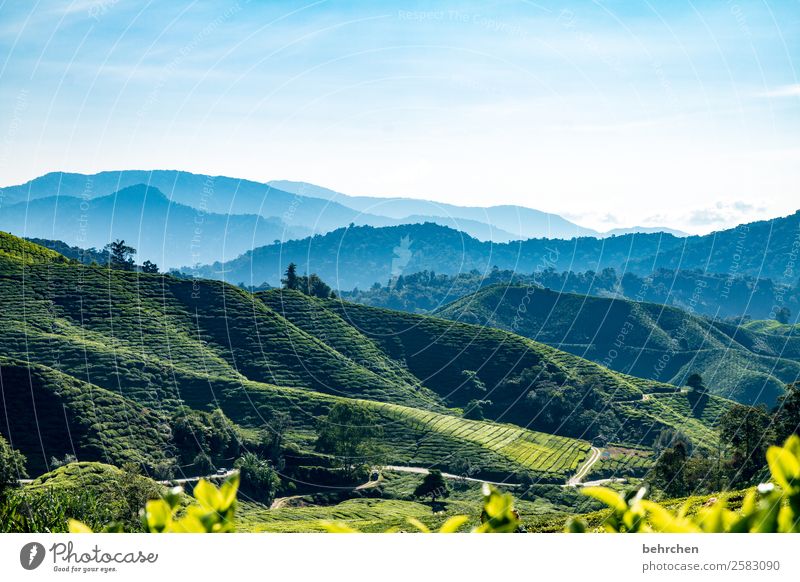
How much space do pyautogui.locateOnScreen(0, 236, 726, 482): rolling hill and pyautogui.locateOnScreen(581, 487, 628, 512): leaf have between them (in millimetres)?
41006

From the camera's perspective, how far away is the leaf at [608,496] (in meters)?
1.88

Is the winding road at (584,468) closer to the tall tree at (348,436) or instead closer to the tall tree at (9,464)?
the tall tree at (348,436)

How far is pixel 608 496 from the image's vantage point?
6.43ft

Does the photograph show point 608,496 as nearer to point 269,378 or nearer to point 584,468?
point 584,468

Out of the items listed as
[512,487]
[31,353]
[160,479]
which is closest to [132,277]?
[31,353]

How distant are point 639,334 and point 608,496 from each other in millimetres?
141801

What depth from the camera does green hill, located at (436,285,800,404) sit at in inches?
4943

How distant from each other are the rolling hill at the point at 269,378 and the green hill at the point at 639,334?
35.3 meters

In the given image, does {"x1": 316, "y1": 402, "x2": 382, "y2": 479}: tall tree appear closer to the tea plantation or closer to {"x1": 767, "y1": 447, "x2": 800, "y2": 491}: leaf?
the tea plantation

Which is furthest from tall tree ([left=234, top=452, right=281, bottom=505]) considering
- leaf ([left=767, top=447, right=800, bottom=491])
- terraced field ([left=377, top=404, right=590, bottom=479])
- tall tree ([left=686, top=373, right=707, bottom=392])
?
tall tree ([left=686, top=373, right=707, bottom=392])

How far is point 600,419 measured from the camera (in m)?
75.1
